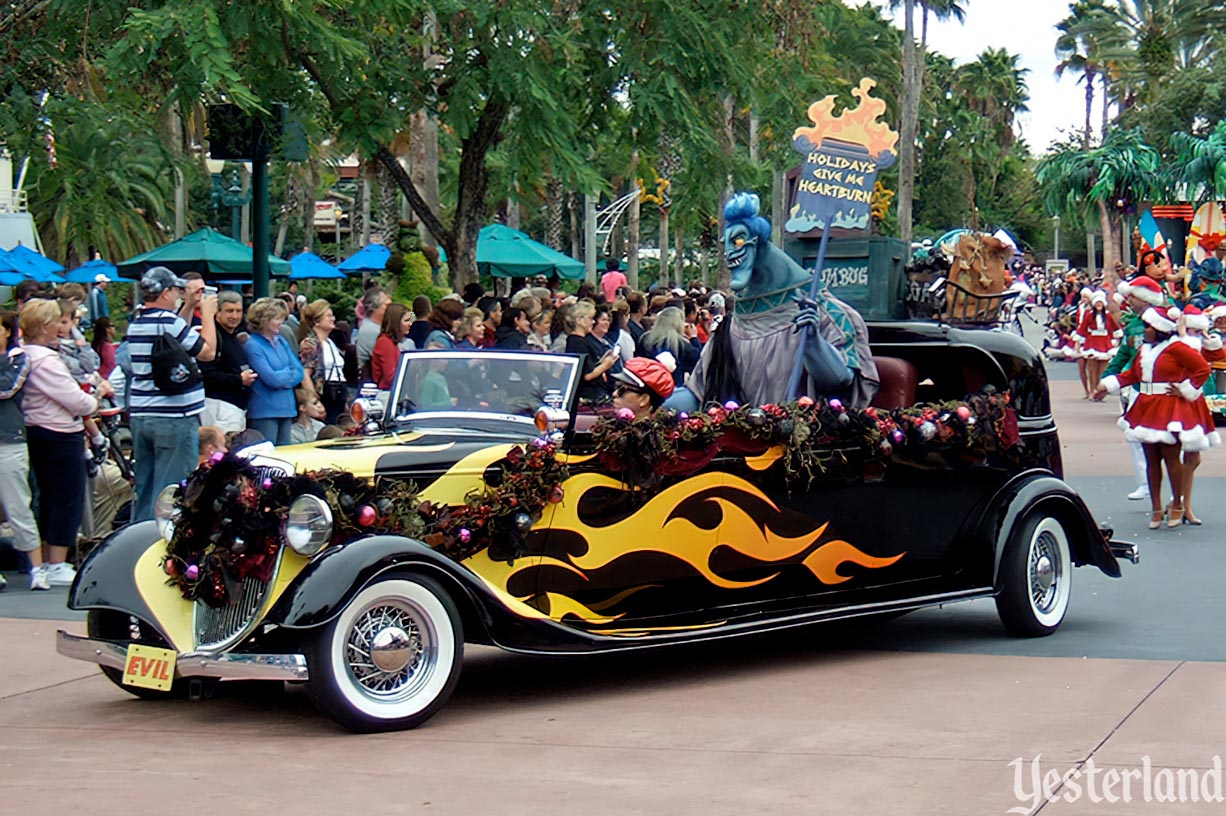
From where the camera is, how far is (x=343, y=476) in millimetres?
6992

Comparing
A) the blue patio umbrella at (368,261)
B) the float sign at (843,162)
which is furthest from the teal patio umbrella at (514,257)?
the float sign at (843,162)

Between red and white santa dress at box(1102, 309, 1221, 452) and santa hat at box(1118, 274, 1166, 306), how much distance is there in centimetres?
37

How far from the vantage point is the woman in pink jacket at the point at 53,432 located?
35.0ft

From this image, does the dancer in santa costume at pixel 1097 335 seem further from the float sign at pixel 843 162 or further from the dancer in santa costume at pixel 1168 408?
the float sign at pixel 843 162

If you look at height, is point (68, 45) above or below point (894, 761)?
above

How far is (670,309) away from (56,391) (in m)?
7.58

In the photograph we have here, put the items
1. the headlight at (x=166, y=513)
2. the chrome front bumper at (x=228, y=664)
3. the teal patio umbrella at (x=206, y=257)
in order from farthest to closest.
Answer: the teal patio umbrella at (x=206, y=257) → the headlight at (x=166, y=513) → the chrome front bumper at (x=228, y=664)

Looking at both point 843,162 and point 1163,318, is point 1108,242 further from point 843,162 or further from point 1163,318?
point 843,162

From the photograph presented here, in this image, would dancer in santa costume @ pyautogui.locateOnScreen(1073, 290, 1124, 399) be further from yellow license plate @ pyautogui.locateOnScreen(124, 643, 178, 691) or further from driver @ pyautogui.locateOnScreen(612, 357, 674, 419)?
yellow license plate @ pyautogui.locateOnScreen(124, 643, 178, 691)

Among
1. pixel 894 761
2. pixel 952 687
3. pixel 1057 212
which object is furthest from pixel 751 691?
pixel 1057 212

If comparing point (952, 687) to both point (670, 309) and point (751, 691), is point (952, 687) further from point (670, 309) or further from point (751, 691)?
point (670, 309)

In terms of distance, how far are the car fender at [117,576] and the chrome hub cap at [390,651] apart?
0.95 meters

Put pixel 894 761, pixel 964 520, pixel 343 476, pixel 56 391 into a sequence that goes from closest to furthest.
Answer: pixel 894 761, pixel 343 476, pixel 964 520, pixel 56 391

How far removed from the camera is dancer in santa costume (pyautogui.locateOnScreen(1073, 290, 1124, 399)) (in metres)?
27.0
